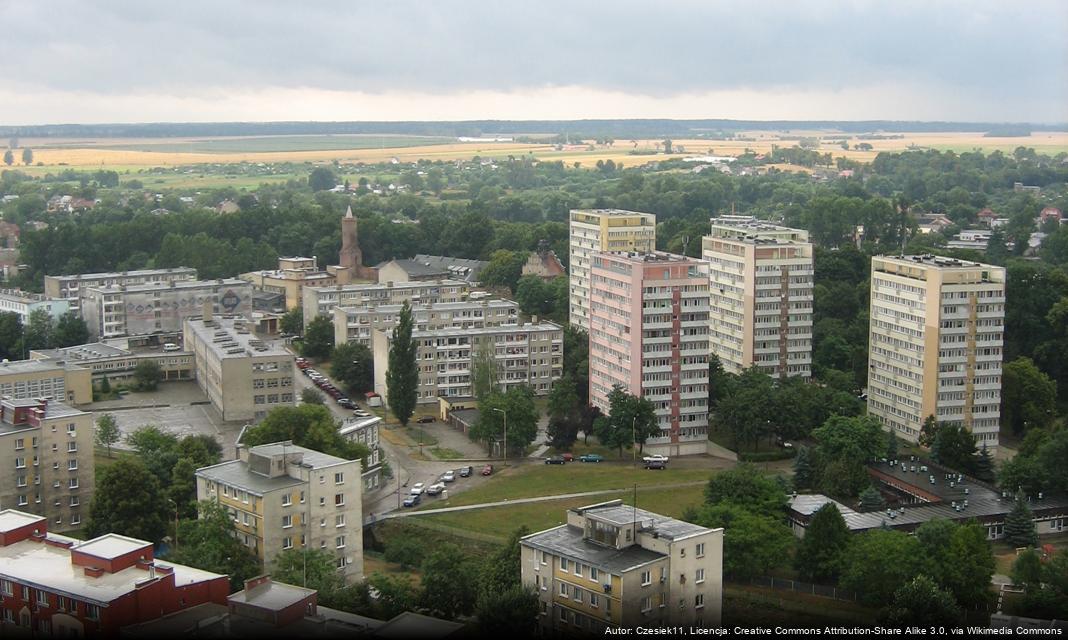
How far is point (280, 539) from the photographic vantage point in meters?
16.4

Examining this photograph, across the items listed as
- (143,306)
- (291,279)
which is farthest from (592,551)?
(291,279)

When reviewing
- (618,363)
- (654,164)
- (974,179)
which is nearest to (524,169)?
(654,164)

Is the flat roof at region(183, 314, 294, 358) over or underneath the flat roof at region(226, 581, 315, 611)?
underneath

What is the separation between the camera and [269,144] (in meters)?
136

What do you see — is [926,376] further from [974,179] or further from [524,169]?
[524,169]

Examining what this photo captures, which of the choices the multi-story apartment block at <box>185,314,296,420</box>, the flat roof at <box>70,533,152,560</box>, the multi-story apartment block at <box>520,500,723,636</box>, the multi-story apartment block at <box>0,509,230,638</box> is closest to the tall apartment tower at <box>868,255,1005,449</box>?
the multi-story apartment block at <box>520,500,723,636</box>

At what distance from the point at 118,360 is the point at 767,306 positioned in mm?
13832

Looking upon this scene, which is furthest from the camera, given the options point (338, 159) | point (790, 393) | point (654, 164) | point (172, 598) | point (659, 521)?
point (338, 159)

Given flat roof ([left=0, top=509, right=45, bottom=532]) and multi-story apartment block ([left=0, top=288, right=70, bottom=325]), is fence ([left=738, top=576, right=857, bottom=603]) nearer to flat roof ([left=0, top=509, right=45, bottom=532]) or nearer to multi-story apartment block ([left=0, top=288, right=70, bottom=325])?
flat roof ([left=0, top=509, right=45, bottom=532])

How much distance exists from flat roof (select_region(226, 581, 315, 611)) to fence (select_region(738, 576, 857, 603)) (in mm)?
6603

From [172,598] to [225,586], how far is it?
60 centimetres

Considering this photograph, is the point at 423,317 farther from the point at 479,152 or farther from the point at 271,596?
the point at 479,152

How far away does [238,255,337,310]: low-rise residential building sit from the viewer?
127 feet

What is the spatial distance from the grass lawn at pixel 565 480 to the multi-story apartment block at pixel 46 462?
5297mm
